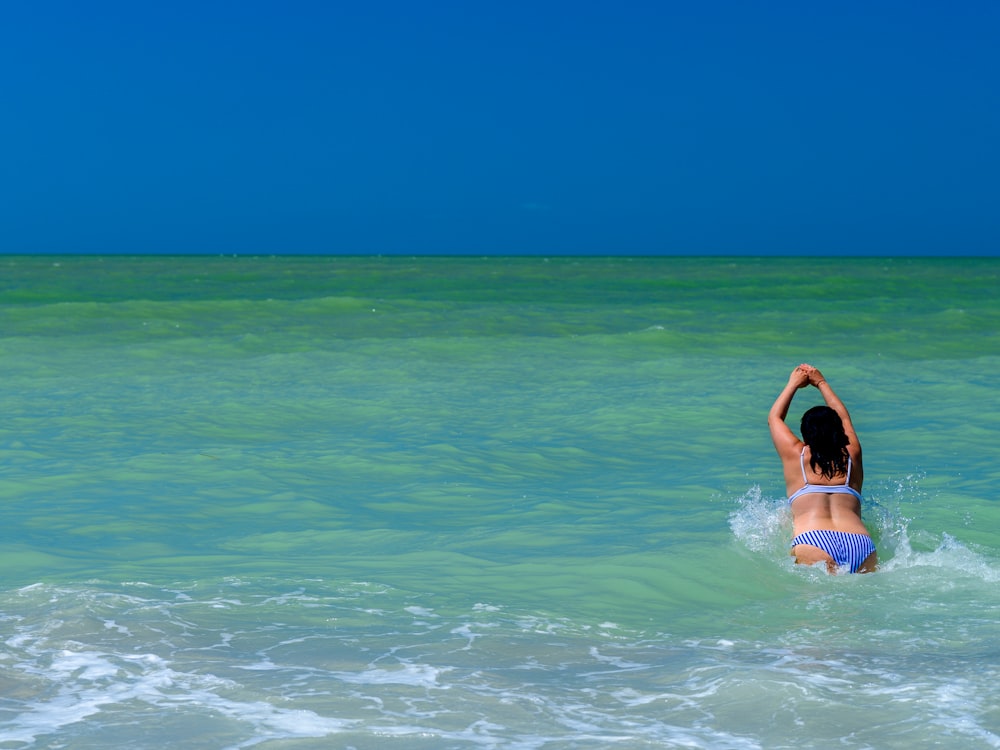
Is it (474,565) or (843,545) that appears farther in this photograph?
(474,565)

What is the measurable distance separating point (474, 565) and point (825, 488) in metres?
1.80

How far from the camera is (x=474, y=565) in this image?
19.0 ft

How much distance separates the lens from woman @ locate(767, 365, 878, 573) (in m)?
5.57

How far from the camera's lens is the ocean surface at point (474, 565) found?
3.74m

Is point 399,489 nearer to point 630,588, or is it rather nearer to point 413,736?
point 630,588

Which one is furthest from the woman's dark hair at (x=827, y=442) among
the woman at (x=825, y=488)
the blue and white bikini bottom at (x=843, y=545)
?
the blue and white bikini bottom at (x=843, y=545)

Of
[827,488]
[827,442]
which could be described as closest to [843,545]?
[827,488]

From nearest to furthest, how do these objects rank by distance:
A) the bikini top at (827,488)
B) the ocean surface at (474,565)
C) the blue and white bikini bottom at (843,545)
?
the ocean surface at (474,565) → the blue and white bikini bottom at (843,545) → the bikini top at (827,488)

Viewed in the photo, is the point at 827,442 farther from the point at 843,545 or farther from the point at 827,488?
the point at 843,545

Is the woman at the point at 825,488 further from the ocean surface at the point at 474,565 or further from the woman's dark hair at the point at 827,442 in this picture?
the ocean surface at the point at 474,565

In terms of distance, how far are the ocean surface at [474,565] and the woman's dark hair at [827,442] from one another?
455 mm

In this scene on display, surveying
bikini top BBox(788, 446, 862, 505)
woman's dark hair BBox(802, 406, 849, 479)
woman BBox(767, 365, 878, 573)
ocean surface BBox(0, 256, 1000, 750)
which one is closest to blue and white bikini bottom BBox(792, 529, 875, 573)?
woman BBox(767, 365, 878, 573)

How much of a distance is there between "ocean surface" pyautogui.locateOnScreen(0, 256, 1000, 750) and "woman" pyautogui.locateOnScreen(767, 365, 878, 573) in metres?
0.16

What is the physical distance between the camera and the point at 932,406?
449 inches
